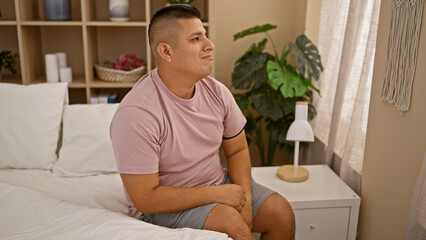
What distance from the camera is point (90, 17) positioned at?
8.54 feet

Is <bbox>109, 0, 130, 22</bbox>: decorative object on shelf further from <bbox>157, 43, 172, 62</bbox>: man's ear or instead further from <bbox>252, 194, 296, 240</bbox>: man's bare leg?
<bbox>252, 194, 296, 240</bbox>: man's bare leg

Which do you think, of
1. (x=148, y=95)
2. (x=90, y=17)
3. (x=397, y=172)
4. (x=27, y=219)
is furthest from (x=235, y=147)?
(x=90, y=17)

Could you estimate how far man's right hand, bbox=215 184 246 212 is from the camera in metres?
1.53

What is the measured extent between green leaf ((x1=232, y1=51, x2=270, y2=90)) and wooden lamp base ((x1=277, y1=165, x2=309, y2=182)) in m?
0.64

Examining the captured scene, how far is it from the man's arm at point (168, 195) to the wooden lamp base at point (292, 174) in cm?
56

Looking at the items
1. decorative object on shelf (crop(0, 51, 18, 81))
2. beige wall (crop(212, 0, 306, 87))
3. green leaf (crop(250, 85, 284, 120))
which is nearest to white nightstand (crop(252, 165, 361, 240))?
green leaf (crop(250, 85, 284, 120))

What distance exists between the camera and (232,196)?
154 centimetres

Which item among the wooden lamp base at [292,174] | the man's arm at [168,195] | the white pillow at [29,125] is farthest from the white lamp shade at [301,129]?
the white pillow at [29,125]

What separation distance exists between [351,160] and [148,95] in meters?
1.15

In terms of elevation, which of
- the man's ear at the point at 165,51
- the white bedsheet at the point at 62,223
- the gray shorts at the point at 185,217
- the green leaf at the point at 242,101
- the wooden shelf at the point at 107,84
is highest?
the man's ear at the point at 165,51

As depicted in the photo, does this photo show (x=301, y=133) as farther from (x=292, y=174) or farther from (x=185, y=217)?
(x=185, y=217)

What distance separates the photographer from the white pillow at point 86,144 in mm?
2088

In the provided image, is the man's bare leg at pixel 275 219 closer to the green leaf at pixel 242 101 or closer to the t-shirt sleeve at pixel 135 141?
the t-shirt sleeve at pixel 135 141

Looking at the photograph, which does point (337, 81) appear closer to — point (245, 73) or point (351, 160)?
point (351, 160)
